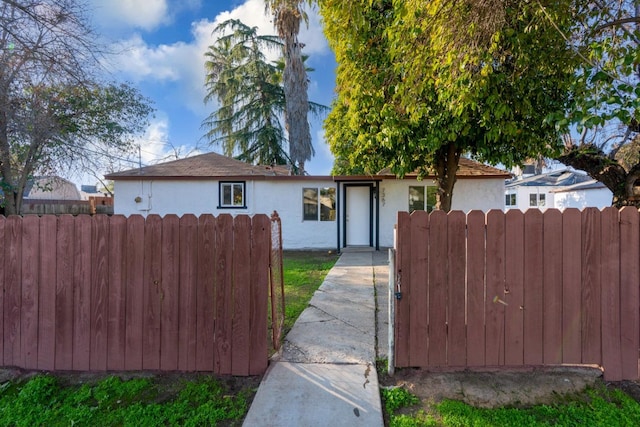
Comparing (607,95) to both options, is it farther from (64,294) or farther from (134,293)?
(64,294)

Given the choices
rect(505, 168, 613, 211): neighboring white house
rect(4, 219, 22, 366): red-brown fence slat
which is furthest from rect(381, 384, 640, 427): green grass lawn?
rect(505, 168, 613, 211): neighboring white house

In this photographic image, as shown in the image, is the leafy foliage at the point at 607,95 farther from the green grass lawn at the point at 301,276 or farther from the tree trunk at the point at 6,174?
the tree trunk at the point at 6,174

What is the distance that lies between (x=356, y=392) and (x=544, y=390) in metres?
1.63

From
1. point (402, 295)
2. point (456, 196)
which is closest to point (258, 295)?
point (402, 295)

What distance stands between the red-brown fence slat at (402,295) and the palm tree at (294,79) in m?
15.7

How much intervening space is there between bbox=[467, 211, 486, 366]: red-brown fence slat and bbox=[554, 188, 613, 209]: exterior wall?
18.7 m

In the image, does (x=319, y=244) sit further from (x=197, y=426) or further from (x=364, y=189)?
(x=197, y=426)

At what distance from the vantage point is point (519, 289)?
9.46 ft

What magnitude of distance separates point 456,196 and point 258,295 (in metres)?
10.7

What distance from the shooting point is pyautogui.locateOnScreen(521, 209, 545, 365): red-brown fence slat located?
2865 mm

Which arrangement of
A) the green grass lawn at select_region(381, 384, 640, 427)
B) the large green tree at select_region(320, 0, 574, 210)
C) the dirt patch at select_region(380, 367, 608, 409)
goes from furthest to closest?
1. the large green tree at select_region(320, 0, 574, 210)
2. the dirt patch at select_region(380, 367, 608, 409)
3. the green grass lawn at select_region(381, 384, 640, 427)

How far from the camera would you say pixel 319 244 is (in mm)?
12203

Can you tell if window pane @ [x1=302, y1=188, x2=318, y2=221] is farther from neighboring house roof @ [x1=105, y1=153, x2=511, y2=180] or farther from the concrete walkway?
the concrete walkway

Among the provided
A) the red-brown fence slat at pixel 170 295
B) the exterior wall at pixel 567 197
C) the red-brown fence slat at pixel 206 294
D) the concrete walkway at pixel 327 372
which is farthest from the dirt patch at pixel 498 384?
the exterior wall at pixel 567 197
